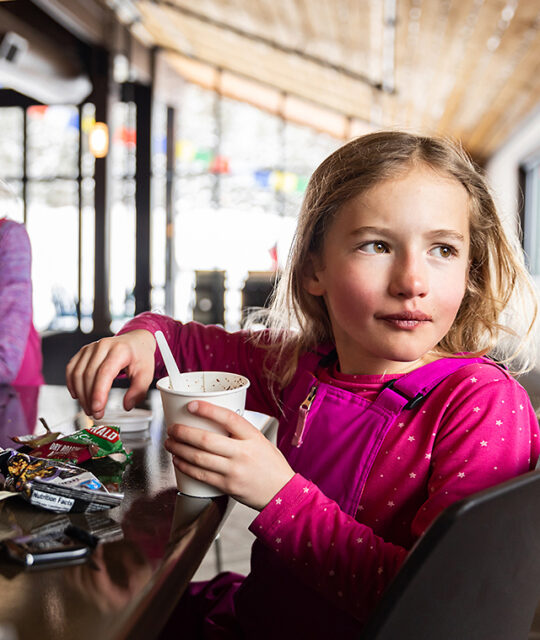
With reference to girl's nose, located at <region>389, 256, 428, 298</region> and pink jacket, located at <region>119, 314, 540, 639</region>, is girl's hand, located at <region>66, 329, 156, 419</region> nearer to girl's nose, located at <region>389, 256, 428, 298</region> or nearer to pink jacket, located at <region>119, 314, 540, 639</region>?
pink jacket, located at <region>119, 314, 540, 639</region>

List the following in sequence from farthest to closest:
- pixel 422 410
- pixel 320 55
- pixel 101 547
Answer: pixel 320 55 → pixel 422 410 → pixel 101 547

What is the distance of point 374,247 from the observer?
0.89 m

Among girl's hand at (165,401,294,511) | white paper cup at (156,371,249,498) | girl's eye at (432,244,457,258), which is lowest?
girl's hand at (165,401,294,511)

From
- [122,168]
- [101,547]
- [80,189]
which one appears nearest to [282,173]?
[122,168]

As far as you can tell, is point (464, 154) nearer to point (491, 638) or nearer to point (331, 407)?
point (331, 407)

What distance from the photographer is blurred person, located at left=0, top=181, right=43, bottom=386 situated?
1.58m

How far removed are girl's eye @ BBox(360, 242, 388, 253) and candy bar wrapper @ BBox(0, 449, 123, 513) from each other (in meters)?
0.47

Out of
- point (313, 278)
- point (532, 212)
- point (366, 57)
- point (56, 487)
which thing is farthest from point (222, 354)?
point (532, 212)

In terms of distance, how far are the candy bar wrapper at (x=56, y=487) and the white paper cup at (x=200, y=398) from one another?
0.09 m

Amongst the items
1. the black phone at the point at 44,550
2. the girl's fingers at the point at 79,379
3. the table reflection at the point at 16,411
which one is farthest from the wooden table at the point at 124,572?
the table reflection at the point at 16,411

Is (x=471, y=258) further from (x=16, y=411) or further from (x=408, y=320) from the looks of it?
(x=16, y=411)

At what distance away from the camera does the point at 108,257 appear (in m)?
5.42

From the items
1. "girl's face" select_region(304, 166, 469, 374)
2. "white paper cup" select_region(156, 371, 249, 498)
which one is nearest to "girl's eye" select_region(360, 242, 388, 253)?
"girl's face" select_region(304, 166, 469, 374)

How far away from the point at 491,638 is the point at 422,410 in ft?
1.07
